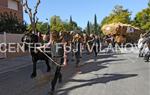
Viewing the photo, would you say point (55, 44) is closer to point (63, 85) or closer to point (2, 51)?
point (63, 85)

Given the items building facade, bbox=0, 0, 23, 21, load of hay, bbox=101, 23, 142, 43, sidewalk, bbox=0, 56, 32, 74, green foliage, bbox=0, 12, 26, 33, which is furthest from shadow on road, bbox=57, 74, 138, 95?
building facade, bbox=0, 0, 23, 21

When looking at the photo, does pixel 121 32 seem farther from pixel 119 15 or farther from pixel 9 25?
pixel 119 15

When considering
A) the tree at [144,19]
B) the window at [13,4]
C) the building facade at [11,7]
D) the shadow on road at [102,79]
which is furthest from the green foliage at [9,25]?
the tree at [144,19]

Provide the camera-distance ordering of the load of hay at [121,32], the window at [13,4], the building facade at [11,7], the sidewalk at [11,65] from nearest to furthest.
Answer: the sidewalk at [11,65], the load of hay at [121,32], the building facade at [11,7], the window at [13,4]

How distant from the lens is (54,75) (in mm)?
11031

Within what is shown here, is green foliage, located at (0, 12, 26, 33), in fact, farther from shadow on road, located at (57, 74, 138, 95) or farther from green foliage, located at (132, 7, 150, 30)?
green foliage, located at (132, 7, 150, 30)

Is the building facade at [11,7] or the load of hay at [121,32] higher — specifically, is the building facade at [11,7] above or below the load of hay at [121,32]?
above

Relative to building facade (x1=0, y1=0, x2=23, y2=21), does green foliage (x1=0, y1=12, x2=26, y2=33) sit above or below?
below

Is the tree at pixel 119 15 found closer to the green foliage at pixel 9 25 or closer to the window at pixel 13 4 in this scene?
the window at pixel 13 4

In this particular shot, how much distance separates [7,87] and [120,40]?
131ft

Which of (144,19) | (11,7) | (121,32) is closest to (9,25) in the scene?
(121,32)

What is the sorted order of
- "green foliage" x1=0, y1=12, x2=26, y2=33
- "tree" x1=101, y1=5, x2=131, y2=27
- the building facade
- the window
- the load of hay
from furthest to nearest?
"tree" x1=101, y1=5, x2=131, y2=27 < the window < the building facade < the load of hay < "green foliage" x1=0, y1=12, x2=26, y2=33

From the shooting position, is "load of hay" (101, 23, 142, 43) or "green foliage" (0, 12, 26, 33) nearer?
"green foliage" (0, 12, 26, 33)

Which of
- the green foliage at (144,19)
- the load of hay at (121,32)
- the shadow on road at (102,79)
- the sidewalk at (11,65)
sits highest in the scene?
the green foliage at (144,19)
